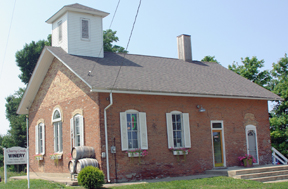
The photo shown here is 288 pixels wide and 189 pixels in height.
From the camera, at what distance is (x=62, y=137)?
53.5 ft

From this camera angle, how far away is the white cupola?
17.5 m

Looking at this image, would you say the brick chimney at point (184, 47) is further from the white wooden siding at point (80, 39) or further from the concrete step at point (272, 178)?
the concrete step at point (272, 178)

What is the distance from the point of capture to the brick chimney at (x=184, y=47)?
21706mm

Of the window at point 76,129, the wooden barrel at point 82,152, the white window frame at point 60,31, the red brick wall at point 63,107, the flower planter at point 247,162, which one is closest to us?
the wooden barrel at point 82,152

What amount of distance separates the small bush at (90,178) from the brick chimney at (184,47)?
39.3 feet

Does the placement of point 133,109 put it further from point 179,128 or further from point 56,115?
point 56,115

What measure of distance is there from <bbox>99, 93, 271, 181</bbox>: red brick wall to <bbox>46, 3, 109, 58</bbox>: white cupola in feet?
15.2

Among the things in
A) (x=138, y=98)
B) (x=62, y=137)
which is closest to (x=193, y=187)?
(x=138, y=98)

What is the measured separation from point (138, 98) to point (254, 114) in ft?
24.6

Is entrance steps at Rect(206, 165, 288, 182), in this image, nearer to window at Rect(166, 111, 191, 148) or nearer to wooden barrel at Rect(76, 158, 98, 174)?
window at Rect(166, 111, 191, 148)

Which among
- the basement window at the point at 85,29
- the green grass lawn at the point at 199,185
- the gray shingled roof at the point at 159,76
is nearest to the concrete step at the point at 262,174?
the green grass lawn at the point at 199,185

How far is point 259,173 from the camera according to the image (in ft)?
48.2

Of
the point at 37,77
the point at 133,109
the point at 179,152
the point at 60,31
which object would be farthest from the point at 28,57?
the point at 179,152

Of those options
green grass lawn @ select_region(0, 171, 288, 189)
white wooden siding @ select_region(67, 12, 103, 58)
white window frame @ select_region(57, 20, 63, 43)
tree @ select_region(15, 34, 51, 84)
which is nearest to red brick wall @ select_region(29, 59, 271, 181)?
white wooden siding @ select_region(67, 12, 103, 58)
